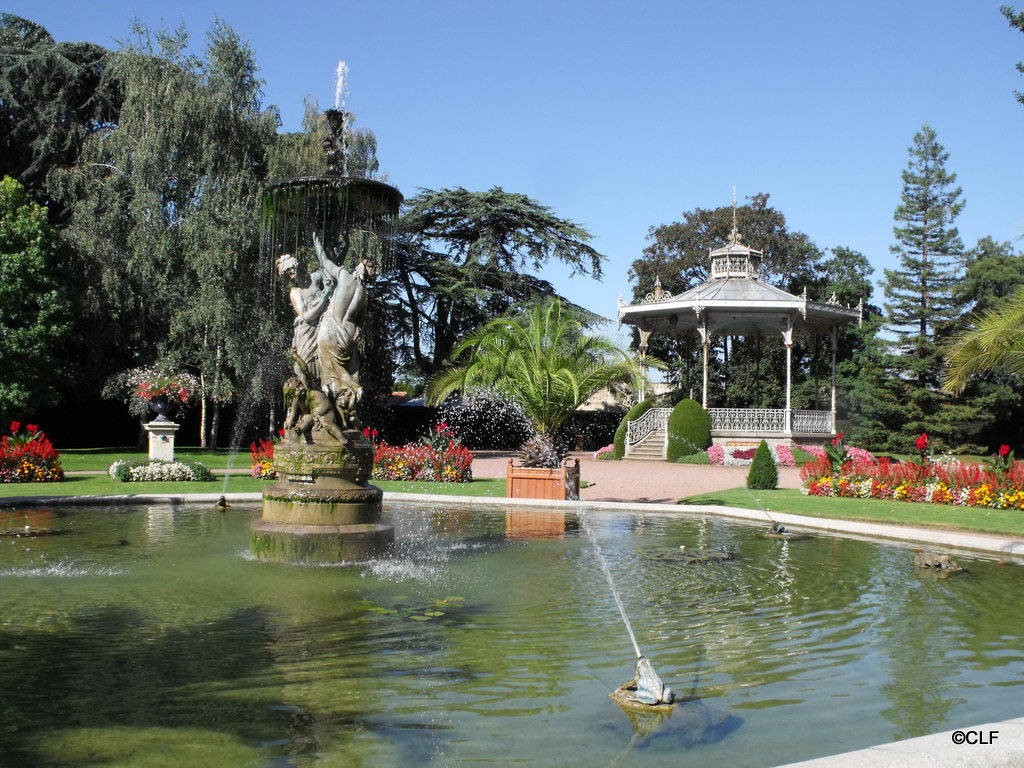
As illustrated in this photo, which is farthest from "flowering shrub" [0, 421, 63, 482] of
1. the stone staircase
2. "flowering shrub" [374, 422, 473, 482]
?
the stone staircase

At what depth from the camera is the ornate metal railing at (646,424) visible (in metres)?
34.5

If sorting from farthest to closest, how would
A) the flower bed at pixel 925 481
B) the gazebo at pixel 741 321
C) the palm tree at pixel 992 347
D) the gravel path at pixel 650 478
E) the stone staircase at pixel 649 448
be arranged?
the stone staircase at pixel 649 448
the gazebo at pixel 741 321
the gravel path at pixel 650 478
the flower bed at pixel 925 481
the palm tree at pixel 992 347

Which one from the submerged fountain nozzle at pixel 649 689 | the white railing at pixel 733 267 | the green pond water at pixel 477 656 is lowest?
the green pond water at pixel 477 656

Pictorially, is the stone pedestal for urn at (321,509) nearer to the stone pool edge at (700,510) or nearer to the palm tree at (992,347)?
the stone pool edge at (700,510)

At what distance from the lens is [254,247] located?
95.8 feet

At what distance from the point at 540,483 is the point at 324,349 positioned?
6839 millimetres

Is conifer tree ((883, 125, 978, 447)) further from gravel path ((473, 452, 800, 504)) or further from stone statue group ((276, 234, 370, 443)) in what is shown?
stone statue group ((276, 234, 370, 443))

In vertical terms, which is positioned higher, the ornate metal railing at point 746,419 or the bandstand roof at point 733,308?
the bandstand roof at point 733,308

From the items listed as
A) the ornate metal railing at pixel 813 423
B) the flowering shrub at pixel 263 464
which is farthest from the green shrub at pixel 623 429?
the flowering shrub at pixel 263 464

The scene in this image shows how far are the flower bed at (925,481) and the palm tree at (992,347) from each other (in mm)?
1554

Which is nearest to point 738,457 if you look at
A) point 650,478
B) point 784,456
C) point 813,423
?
point 784,456

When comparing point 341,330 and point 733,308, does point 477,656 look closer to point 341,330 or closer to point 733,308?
point 341,330

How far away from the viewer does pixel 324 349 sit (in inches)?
428

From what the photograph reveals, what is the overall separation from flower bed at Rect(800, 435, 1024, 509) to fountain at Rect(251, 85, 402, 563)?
11.0 metres
